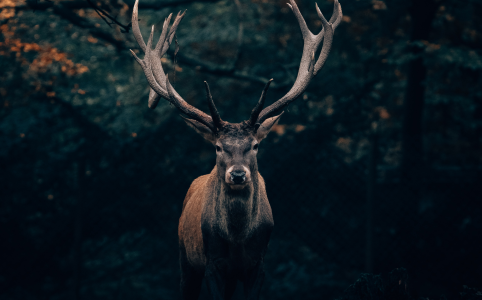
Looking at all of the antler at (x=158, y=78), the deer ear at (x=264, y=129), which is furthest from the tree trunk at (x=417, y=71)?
the antler at (x=158, y=78)

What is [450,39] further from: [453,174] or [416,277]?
[416,277]

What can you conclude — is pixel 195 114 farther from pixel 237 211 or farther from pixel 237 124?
pixel 237 211

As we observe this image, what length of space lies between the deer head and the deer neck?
0.09 m

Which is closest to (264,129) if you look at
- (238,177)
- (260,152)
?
(238,177)

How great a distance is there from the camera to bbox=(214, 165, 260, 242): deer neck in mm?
2795

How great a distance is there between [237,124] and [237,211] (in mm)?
633

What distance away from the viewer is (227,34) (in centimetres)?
701

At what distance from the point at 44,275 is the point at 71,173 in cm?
143

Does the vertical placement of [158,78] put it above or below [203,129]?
above

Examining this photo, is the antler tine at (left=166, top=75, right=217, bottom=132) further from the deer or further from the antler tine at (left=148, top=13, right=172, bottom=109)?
the antler tine at (left=148, top=13, right=172, bottom=109)

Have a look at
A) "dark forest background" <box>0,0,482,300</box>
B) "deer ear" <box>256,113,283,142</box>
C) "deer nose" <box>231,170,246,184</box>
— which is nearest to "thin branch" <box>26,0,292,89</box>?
"dark forest background" <box>0,0,482,300</box>

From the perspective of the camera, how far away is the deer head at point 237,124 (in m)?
2.73

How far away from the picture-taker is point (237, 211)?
2.79m

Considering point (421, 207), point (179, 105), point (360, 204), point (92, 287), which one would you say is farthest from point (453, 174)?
point (92, 287)
